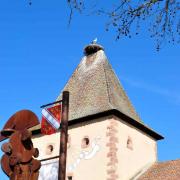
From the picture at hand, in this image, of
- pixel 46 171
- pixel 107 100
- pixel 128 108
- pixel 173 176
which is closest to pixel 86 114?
pixel 107 100

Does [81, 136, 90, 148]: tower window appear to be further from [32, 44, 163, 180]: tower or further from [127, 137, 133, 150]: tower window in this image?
[127, 137, 133, 150]: tower window

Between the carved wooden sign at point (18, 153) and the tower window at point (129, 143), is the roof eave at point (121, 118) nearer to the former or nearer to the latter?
the tower window at point (129, 143)

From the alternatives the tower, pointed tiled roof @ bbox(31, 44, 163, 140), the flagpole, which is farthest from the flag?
pointed tiled roof @ bbox(31, 44, 163, 140)

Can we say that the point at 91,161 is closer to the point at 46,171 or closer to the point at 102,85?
the point at 102,85

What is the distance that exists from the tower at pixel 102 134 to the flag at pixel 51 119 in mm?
14307

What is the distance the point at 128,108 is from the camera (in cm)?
2341

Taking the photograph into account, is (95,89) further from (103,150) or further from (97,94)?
(103,150)

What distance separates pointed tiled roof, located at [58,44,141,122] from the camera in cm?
2211

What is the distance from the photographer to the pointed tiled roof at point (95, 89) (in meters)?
22.1

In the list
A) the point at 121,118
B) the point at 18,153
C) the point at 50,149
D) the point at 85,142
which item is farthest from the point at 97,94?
the point at 18,153

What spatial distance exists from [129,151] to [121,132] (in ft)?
3.59

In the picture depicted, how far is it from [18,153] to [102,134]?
55.9ft

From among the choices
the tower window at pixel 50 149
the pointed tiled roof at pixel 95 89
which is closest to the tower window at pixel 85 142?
the pointed tiled roof at pixel 95 89

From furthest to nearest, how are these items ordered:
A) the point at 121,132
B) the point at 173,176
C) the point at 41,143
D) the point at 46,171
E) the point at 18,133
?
1. the point at 41,143
2. the point at 121,132
3. the point at 173,176
4. the point at 46,171
5. the point at 18,133
